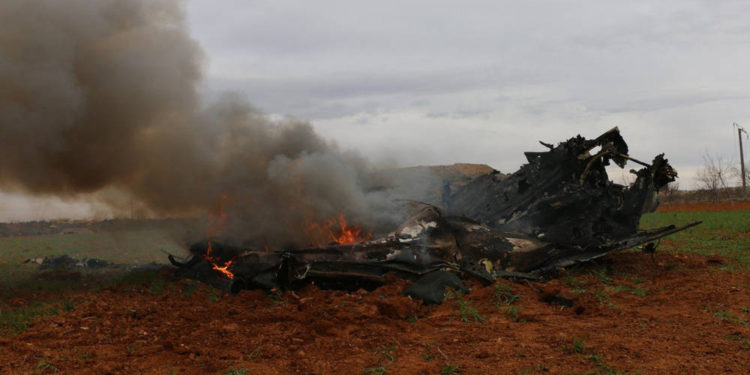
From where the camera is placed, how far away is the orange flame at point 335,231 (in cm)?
929

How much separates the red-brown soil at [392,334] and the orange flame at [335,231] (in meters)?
1.92

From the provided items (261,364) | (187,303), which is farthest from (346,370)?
(187,303)

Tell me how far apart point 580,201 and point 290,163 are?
6024 millimetres

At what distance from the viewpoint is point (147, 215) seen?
448 inches

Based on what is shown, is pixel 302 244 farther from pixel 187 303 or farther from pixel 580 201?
pixel 580 201

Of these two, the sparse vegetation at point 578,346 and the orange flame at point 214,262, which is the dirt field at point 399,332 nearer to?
the sparse vegetation at point 578,346

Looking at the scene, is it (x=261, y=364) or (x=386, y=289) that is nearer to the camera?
(x=261, y=364)

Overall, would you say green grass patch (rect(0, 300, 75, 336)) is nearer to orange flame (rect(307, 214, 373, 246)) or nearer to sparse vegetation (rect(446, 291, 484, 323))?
orange flame (rect(307, 214, 373, 246))

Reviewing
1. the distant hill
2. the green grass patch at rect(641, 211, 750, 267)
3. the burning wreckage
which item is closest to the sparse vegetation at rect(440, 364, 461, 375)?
the burning wreckage

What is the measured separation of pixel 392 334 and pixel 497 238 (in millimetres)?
3452

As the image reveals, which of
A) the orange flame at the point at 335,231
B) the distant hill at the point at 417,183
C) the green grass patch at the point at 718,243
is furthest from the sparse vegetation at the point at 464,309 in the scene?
the green grass patch at the point at 718,243

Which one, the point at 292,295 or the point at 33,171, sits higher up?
the point at 33,171

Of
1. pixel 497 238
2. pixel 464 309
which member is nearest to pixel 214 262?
pixel 464 309

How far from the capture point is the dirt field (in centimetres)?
498
